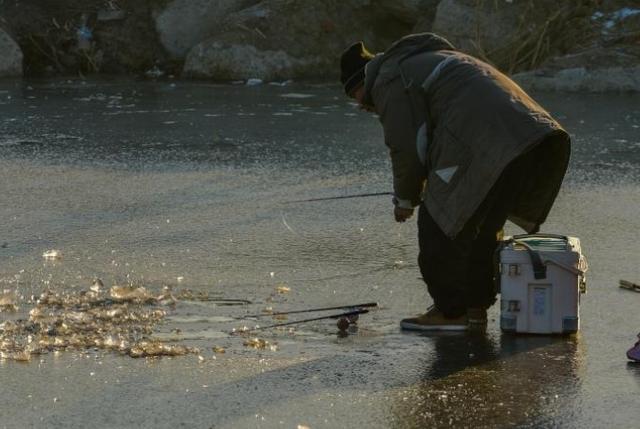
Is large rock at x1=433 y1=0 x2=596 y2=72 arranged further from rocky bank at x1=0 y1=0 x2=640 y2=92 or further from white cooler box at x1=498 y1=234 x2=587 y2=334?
white cooler box at x1=498 y1=234 x2=587 y2=334

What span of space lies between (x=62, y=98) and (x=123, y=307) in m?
8.77

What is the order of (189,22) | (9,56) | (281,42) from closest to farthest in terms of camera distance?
1. (281,42)
2. (9,56)
3. (189,22)

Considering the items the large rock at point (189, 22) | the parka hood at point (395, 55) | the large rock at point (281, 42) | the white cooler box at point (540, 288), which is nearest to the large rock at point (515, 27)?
the large rock at point (281, 42)

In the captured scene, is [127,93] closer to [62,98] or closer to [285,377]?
[62,98]

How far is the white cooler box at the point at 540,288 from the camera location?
5797mm

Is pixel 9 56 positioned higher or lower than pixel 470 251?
lower

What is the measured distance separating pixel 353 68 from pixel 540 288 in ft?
4.38

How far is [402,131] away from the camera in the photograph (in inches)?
231

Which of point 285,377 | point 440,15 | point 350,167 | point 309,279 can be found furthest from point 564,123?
point 285,377

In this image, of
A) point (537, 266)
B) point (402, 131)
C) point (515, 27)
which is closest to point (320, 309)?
point (402, 131)

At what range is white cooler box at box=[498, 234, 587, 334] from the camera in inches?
228

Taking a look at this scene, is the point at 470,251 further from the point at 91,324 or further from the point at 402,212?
the point at 91,324

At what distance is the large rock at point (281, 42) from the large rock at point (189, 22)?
19.7 inches

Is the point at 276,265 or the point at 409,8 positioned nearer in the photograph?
the point at 276,265
